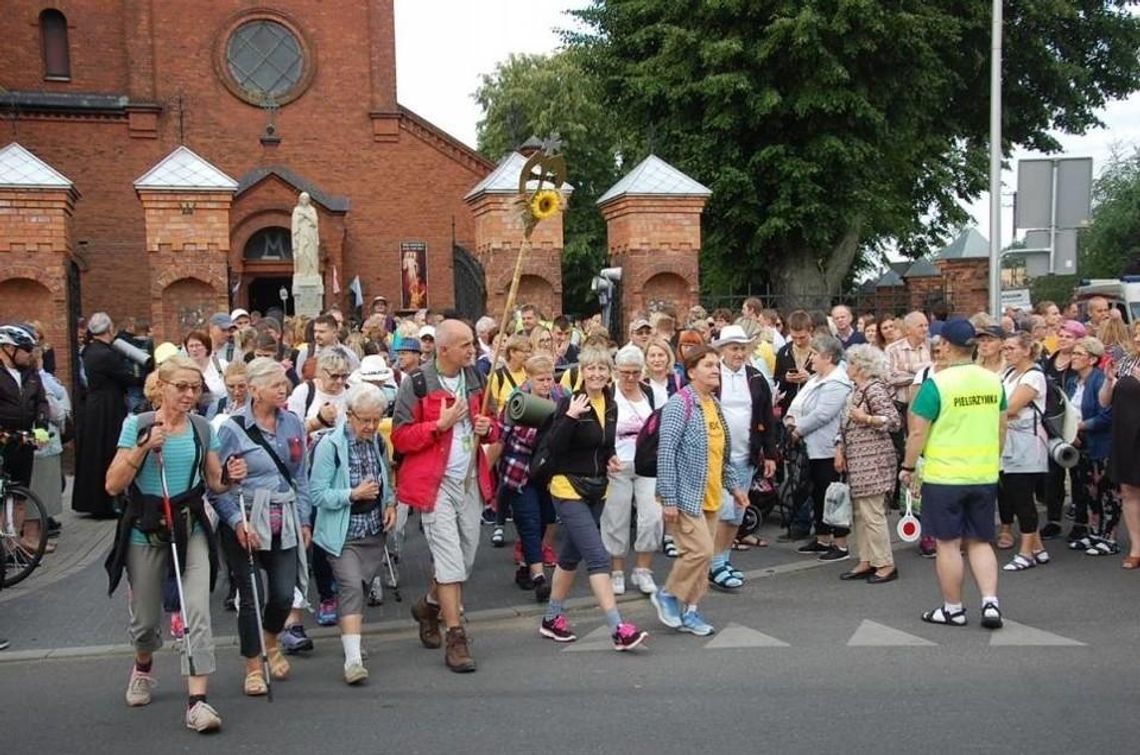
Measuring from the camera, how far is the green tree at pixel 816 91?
2144cm

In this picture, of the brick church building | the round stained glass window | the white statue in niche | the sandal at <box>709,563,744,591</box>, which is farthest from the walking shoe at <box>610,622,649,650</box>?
the round stained glass window

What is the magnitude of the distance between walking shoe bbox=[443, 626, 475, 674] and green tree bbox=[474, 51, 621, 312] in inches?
1431

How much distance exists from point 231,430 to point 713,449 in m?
2.95

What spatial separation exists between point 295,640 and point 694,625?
2484 millimetres

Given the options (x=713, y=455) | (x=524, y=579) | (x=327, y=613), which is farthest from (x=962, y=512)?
(x=327, y=613)

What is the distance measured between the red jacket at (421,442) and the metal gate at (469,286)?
9633 mm

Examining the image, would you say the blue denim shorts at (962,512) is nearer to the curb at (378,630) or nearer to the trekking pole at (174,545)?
the curb at (378,630)

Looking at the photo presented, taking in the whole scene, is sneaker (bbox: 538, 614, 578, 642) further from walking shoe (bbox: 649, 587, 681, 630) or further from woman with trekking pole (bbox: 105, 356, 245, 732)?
woman with trekking pole (bbox: 105, 356, 245, 732)

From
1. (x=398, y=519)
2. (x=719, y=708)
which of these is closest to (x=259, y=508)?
(x=398, y=519)

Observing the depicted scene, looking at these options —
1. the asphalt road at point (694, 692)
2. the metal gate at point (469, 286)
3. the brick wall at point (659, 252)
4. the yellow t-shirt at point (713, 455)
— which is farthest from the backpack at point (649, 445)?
the metal gate at point (469, 286)

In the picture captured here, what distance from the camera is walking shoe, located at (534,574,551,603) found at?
8195 mm

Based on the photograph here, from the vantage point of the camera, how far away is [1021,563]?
28.7ft

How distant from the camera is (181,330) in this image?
48.3ft

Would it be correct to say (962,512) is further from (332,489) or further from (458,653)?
(332,489)
